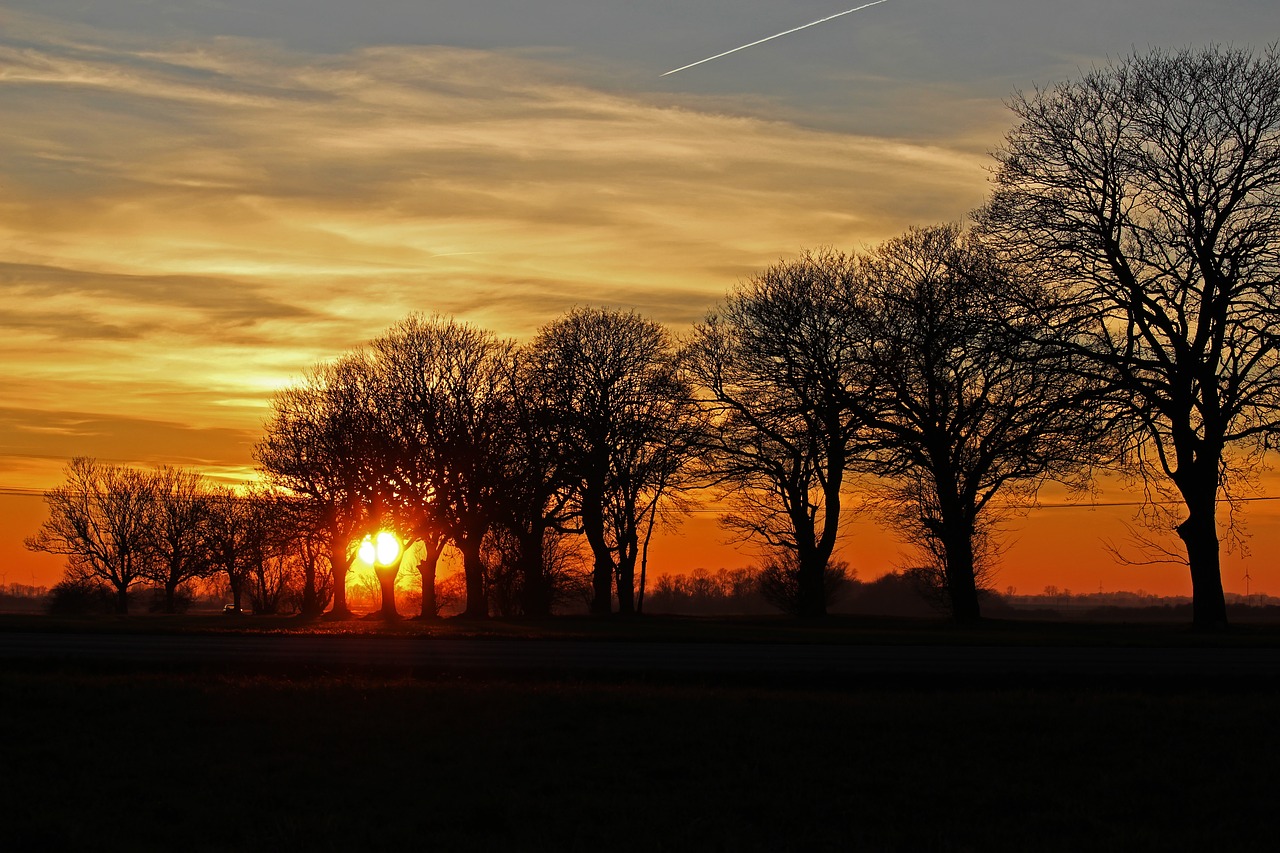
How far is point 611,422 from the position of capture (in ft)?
176

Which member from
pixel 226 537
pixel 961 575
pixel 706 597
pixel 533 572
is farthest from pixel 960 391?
pixel 706 597

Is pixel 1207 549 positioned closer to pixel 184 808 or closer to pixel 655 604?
pixel 184 808

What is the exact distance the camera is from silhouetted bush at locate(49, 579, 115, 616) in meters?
86.1

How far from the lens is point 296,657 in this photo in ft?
71.5

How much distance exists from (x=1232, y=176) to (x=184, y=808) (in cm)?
3113

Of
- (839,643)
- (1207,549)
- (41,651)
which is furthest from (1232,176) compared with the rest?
(41,651)

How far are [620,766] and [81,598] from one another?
84.0 meters

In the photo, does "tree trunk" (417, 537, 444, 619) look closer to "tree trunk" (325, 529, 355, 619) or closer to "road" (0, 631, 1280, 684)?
"tree trunk" (325, 529, 355, 619)

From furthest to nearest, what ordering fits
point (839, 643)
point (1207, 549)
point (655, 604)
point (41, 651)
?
point (655, 604) → point (1207, 549) → point (839, 643) → point (41, 651)

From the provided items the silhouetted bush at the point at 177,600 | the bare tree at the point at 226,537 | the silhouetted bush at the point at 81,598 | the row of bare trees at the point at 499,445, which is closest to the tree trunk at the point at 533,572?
the row of bare trees at the point at 499,445

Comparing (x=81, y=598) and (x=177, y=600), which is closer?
(x=81, y=598)

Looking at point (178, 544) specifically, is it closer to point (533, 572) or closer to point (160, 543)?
point (160, 543)

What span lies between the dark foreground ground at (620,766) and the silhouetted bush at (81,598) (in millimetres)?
76234

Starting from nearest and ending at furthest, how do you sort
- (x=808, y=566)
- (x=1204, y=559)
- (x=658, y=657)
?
(x=658, y=657)
(x=1204, y=559)
(x=808, y=566)
